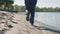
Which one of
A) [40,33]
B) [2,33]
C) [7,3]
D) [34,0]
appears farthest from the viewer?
[7,3]

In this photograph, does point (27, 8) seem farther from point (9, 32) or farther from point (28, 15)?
point (9, 32)

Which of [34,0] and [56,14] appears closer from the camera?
[34,0]

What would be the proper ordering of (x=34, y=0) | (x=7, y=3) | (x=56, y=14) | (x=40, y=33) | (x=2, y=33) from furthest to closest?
(x=7, y=3) < (x=56, y=14) < (x=34, y=0) < (x=40, y=33) < (x=2, y=33)

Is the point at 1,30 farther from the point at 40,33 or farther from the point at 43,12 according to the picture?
the point at 43,12

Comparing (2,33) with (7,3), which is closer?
(2,33)

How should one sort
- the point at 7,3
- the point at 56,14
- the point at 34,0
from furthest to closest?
the point at 7,3, the point at 56,14, the point at 34,0

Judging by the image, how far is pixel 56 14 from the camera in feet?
14.4

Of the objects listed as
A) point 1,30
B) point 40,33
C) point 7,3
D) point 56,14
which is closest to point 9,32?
point 1,30

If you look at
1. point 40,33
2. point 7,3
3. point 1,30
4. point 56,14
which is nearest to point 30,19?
point 40,33

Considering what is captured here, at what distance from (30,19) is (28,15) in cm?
8

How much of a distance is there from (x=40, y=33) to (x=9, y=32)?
0.45m

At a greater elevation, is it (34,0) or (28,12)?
(34,0)

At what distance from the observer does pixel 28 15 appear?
3.05m

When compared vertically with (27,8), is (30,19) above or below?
below
